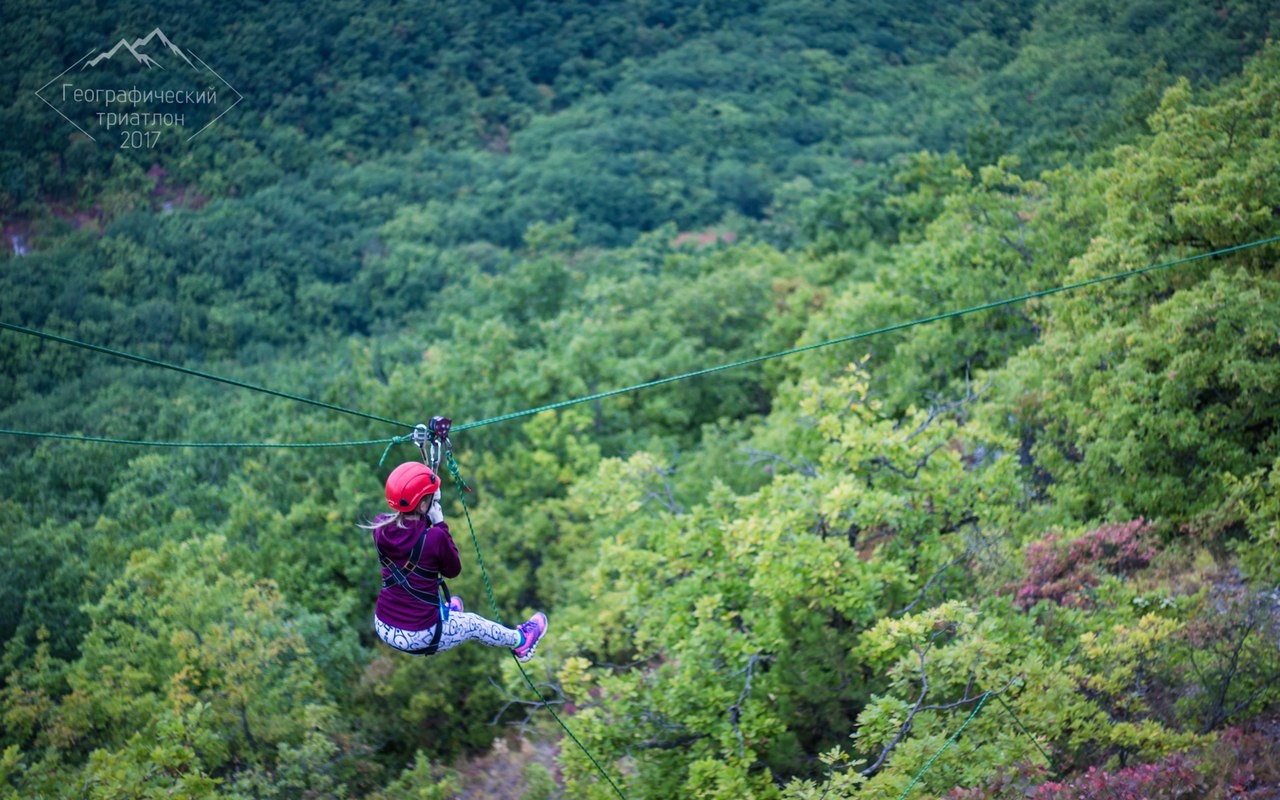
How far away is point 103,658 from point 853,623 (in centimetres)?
1223

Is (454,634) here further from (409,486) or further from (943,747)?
(943,747)

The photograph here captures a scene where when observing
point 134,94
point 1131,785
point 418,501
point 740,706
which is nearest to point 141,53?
point 134,94

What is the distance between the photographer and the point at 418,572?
6.11 m

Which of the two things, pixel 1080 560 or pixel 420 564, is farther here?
pixel 1080 560

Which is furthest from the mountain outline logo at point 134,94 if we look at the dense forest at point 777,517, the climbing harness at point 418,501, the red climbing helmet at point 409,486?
the red climbing helmet at point 409,486

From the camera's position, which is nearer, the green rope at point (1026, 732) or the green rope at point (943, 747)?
the green rope at point (943, 747)

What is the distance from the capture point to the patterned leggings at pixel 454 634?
6.36 meters

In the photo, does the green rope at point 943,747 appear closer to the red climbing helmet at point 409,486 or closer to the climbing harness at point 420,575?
the climbing harness at point 420,575

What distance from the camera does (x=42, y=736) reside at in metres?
14.4

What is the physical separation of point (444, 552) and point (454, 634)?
845mm

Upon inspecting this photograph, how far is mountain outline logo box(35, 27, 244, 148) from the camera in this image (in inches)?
2382

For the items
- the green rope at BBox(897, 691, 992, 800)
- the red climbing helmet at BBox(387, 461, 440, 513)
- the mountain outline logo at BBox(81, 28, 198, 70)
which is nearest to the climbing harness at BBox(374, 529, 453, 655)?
the red climbing helmet at BBox(387, 461, 440, 513)

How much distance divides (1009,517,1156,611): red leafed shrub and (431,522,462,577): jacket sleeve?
6022mm

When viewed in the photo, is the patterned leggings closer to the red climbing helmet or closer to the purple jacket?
the purple jacket
